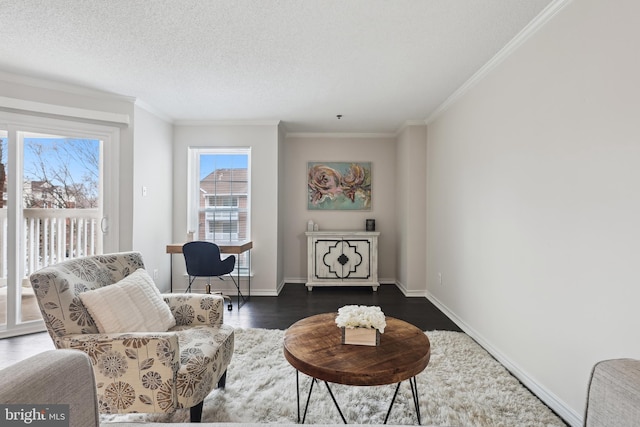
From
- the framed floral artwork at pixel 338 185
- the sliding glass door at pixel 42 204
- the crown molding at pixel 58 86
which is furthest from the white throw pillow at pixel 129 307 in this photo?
the framed floral artwork at pixel 338 185

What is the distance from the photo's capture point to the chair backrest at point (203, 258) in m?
3.58

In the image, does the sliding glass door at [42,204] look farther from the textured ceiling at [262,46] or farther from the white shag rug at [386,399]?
the white shag rug at [386,399]

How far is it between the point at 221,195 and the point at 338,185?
179cm

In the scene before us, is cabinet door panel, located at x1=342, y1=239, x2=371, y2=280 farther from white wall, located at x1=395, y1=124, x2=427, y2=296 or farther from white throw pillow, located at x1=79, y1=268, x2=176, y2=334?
white throw pillow, located at x1=79, y1=268, x2=176, y2=334

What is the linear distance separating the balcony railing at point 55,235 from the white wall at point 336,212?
2.50 meters

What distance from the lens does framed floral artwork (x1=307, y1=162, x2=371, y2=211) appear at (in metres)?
5.00

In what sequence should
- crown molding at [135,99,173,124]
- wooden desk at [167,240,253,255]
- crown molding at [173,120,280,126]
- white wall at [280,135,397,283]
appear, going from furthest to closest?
white wall at [280,135,397,283] → crown molding at [173,120,280,126] → wooden desk at [167,240,253,255] → crown molding at [135,99,173,124]

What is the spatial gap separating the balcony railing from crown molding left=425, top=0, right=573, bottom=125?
4.00 meters

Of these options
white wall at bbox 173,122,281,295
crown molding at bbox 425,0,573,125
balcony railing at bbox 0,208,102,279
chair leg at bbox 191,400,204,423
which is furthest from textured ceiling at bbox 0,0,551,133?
chair leg at bbox 191,400,204,423

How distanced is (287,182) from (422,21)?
3319 mm

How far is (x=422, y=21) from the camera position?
→ 6.64ft

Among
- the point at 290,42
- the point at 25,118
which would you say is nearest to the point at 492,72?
the point at 290,42

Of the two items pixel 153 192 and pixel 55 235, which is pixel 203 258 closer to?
pixel 153 192

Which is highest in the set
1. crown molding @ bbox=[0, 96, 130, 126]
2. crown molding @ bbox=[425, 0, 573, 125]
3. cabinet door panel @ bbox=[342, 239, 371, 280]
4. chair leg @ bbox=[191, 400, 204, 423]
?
crown molding @ bbox=[425, 0, 573, 125]
